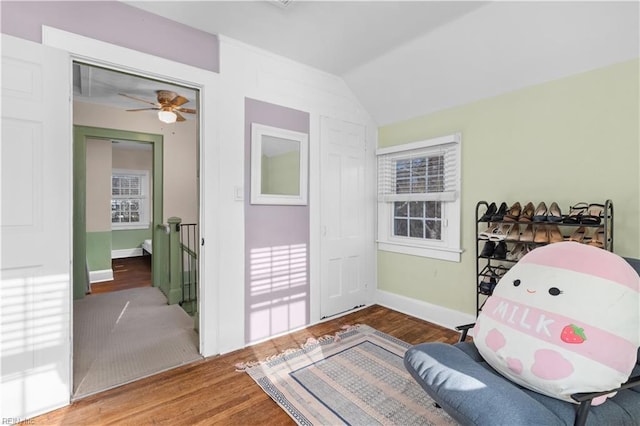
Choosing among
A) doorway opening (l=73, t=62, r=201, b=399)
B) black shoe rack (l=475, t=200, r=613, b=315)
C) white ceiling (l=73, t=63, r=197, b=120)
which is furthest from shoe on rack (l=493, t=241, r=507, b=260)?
white ceiling (l=73, t=63, r=197, b=120)

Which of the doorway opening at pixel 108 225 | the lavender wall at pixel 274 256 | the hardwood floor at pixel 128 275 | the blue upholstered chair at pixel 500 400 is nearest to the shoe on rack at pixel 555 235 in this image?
the blue upholstered chair at pixel 500 400

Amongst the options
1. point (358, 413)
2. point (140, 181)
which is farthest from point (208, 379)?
point (140, 181)

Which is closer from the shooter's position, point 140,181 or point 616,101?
point 616,101

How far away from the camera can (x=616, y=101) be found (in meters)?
2.18

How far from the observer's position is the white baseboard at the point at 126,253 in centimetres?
682

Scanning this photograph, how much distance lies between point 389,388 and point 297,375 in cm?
66

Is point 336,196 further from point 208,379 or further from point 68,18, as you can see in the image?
point 68,18

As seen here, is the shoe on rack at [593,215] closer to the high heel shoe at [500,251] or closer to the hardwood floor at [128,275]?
the high heel shoe at [500,251]

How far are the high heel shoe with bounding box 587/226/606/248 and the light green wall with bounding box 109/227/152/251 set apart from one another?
26.2ft

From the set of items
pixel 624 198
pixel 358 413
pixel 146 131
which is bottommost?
pixel 358 413

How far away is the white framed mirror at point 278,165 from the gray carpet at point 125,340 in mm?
1487

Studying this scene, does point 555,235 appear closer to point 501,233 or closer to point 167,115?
point 501,233

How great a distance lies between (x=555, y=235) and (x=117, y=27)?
138 inches

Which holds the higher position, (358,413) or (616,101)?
(616,101)
